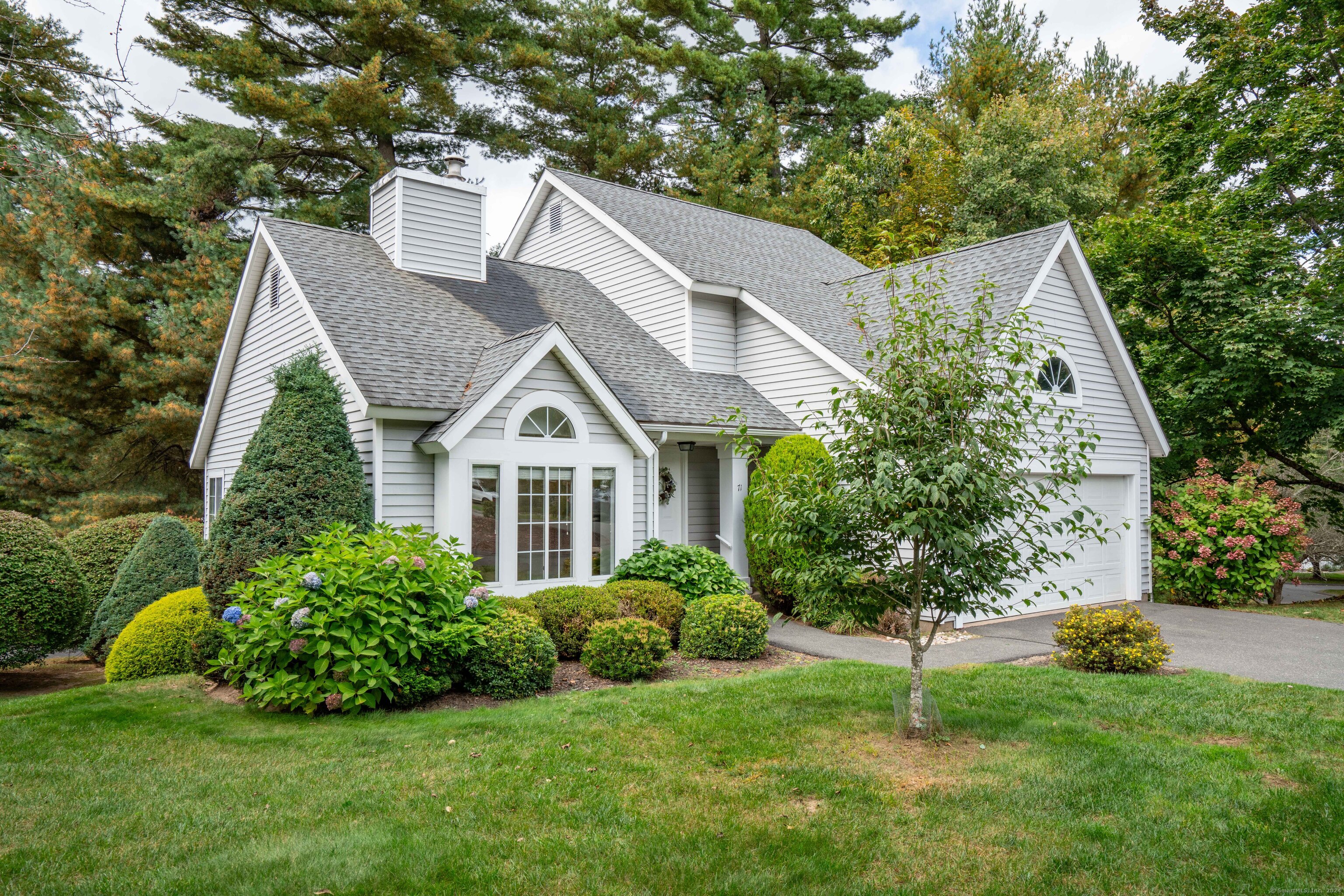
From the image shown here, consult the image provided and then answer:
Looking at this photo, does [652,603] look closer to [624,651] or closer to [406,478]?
[624,651]

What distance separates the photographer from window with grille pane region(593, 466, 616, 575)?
10.6 m

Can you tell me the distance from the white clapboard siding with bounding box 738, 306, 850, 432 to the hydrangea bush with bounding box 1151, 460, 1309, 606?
21.2ft

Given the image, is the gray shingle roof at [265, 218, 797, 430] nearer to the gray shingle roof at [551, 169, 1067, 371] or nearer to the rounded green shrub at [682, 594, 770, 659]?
the gray shingle roof at [551, 169, 1067, 371]

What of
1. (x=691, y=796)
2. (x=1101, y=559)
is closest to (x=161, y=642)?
(x=691, y=796)

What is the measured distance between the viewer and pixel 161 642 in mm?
8750

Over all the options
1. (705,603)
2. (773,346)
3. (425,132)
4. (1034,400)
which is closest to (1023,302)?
(1034,400)

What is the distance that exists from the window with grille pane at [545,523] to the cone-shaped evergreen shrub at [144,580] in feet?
14.5

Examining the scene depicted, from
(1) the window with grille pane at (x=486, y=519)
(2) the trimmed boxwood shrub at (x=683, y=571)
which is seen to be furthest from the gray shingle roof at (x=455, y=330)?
(2) the trimmed boxwood shrub at (x=683, y=571)

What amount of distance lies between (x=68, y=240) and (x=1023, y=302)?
2004 cm

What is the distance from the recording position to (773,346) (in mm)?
13891

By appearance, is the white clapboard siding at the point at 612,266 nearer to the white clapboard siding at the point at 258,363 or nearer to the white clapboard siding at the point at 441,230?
the white clapboard siding at the point at 441,230

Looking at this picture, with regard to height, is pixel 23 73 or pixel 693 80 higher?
pixel 693 80

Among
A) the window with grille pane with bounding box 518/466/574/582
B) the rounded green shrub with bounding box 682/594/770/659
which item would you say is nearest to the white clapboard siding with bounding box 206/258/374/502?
the window with grille pane with bounding box 518/466/574/582

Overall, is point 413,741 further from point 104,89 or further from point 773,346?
point 773,346
